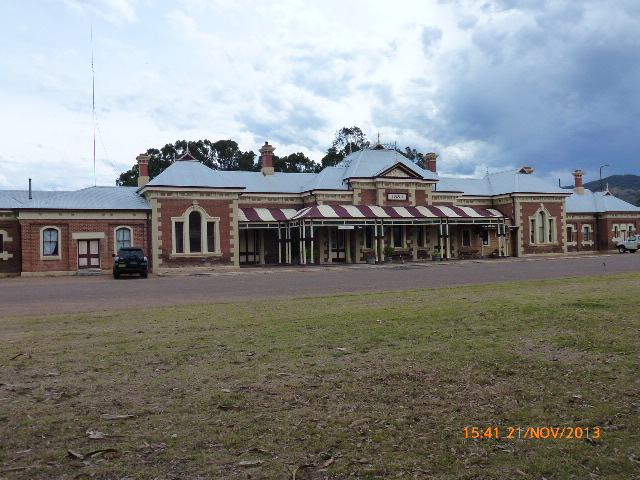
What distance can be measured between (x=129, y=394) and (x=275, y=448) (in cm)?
205

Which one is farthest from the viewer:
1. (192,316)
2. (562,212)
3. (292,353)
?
(562,212)

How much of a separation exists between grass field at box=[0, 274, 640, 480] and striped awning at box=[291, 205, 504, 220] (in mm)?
25869

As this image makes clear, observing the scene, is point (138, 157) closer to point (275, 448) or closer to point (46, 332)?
point (46, 332)

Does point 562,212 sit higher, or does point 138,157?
point 138,157

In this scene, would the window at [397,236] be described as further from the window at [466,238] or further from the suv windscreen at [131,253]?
the suv windscreen at [131,253]

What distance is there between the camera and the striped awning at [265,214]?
35713mm

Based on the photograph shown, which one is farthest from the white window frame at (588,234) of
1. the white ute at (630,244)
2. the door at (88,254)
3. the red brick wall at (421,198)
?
the door at (88,254)

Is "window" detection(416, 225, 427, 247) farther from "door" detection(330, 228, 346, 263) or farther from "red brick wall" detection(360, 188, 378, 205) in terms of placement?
"door" detection(330, 228, 346, 263)

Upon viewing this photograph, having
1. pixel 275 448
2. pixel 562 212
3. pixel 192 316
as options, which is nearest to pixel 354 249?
pixel 562 212

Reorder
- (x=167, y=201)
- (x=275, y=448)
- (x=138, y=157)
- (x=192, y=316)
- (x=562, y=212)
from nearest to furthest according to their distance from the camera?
(x=275, y=448)
(x=192, y=316)
(x=167, y=201)
(x=138, y=157)
(x=562, y=212)

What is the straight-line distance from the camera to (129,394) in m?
5.39
